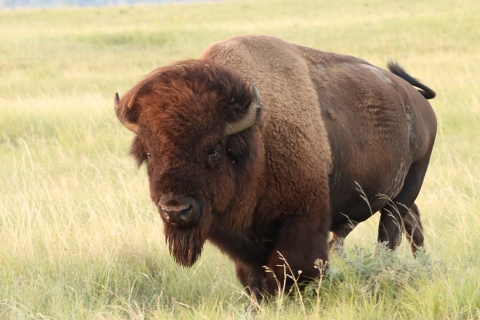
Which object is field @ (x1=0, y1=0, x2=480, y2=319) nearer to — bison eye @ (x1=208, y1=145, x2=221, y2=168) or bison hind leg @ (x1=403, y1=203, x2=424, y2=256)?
bison hind leg @ (x1=403, y1=203, x2=424, y2=256)

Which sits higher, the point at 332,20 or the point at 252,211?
the point at 252,211

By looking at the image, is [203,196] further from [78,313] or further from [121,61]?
[121,61]

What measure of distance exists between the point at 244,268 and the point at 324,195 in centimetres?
70

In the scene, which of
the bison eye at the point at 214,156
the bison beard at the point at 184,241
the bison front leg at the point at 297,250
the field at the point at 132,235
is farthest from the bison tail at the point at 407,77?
the bison beard at the point at 184,241

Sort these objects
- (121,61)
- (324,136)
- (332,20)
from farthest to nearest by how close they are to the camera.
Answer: (332,20) < (121,61) < (324,136)

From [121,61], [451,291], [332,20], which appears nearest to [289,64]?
[451,291]

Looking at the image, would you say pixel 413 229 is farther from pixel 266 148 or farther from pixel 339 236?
pixel 266 148

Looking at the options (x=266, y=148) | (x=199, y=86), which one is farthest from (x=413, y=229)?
(x=199, y=86)

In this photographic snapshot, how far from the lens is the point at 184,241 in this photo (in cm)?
391

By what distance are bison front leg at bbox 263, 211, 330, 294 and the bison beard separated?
0.48m

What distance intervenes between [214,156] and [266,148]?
470 millimetres

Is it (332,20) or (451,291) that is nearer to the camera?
(451,291)

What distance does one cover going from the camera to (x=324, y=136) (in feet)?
14.8

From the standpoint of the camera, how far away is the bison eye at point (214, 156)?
3824mm
